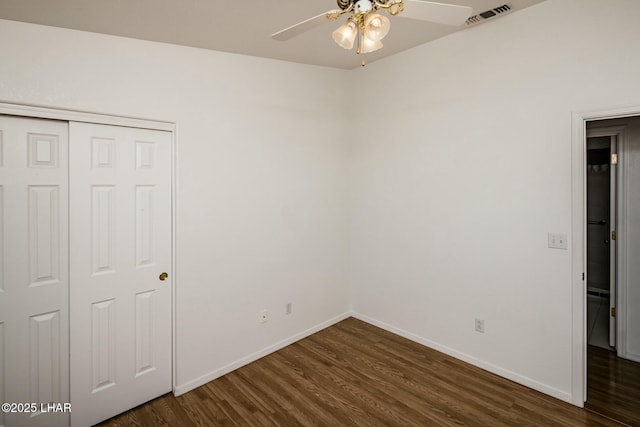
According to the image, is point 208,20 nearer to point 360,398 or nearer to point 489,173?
point 489,173

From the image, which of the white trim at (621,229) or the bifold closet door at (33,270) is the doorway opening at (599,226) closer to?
the white trim at (621,229)

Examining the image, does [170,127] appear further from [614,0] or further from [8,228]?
[614,0]

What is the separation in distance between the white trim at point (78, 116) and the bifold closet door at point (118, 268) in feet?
0.15

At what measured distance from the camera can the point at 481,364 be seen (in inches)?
115

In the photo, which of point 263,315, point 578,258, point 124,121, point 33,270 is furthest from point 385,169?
point 33,270

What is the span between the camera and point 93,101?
220 cm

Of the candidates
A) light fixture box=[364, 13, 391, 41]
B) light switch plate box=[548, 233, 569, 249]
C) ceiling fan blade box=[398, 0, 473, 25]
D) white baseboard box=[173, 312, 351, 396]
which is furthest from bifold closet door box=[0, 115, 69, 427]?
light switch plate box=[548, 233, 569, 249]

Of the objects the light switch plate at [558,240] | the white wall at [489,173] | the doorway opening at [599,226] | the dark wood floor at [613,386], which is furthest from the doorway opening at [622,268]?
the doorway opening at [599,226]

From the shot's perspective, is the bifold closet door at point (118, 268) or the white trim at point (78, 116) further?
the bifold closet door at point (118, 268)

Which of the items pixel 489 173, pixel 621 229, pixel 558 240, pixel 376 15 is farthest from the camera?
pixel 621 229

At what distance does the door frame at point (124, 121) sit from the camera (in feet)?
6.51

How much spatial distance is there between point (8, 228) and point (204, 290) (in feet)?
4.29

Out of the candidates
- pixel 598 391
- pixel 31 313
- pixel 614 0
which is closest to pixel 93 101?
pixel 31 313

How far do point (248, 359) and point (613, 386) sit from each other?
2.99 metres
